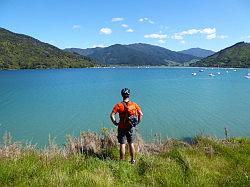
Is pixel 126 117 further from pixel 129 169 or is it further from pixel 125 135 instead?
pixel 129 169

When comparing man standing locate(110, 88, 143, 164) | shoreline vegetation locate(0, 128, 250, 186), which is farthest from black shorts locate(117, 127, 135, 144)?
shoreline vegetation locate(0, 128, 250, 186)

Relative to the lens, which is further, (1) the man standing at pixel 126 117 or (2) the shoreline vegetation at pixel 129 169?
(1) the man standing at pixel 126 117

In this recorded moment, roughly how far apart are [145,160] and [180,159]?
0.86m

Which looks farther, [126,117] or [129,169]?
[126,117]

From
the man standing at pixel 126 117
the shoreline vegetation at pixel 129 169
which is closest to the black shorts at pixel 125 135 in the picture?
the man standing at pixel 126 117

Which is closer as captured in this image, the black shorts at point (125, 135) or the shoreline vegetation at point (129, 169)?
the shoreline vegetation at point (129, 169)

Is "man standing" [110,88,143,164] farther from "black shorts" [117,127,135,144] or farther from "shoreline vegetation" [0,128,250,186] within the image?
"shoreline vegetation" [0,128,250,186]

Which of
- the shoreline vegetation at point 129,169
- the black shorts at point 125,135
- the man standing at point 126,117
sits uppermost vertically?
the man standing at point 126,117

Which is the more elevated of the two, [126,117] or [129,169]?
[126,117]

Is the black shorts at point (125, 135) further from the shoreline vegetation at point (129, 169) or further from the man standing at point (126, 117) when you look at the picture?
the shoreline vegetation at point (129, 169)

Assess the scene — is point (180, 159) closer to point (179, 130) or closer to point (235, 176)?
point (235, 176)

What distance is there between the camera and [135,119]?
30.1ft

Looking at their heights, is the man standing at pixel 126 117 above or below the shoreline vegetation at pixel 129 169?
above

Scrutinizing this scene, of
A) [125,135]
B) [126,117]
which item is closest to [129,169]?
[125,135]
